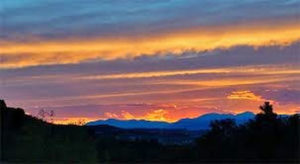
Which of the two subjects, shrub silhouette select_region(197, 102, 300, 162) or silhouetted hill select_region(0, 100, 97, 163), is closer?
silhouetted hill select_region(0, 100, 97, 163)

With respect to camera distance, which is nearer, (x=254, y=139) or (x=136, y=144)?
(x=136, y=144)

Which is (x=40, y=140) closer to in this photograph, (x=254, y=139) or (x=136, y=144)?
(x=136, y=144)

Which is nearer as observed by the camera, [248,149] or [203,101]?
[248,149]

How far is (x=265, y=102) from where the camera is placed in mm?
14750

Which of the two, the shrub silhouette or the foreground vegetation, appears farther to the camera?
the shrub silhouette

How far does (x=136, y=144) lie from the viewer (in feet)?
41.9

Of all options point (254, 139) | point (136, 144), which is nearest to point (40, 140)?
point (136, 144)

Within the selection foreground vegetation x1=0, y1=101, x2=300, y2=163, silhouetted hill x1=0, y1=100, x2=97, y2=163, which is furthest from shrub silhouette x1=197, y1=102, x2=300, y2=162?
silhouetted hill x1=0, y1=100, x2=97, y2=163

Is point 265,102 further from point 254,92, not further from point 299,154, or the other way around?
point 299,154

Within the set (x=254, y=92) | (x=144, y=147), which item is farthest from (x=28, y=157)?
(x=254, y=92)

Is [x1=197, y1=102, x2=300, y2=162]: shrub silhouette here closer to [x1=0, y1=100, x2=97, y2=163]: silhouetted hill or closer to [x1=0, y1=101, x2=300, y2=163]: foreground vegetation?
[x1=0, y1=101, x2=300, y2=163]: foreground vegetation

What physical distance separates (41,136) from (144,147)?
2.03 m

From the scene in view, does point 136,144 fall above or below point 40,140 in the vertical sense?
below

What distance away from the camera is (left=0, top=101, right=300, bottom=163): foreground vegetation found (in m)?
11.5
